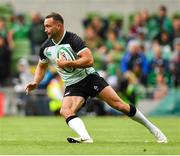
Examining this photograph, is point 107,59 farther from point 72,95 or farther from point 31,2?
point 72,95

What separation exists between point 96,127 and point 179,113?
8.04m

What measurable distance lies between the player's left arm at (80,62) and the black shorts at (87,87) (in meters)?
Answer: 0.54

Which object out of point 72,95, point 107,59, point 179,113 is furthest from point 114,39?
point 72,95

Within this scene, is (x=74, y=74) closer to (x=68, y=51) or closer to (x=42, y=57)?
(x=68, y=51)

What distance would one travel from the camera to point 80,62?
13367 millimetres

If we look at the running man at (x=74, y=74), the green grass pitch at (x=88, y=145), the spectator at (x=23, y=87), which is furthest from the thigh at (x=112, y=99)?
the spectator at (x=23, y=87)

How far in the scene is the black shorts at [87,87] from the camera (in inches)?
546

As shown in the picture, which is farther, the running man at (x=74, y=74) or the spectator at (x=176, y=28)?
the spectator at (x=176, y=28)

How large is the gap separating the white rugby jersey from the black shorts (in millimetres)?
70

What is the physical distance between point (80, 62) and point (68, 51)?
45 centimetres

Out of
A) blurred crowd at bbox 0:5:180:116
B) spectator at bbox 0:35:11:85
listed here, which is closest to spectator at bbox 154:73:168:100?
blurred crowd at bbox 0:5:180:116

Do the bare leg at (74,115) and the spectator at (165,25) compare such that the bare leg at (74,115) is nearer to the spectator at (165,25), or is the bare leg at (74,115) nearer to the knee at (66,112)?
the knee at (66,112)

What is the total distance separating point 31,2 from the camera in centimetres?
3219

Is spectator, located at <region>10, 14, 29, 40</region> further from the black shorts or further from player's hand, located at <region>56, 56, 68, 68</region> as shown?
player's hand, located at <region>56, 56, 68, 68</region>
